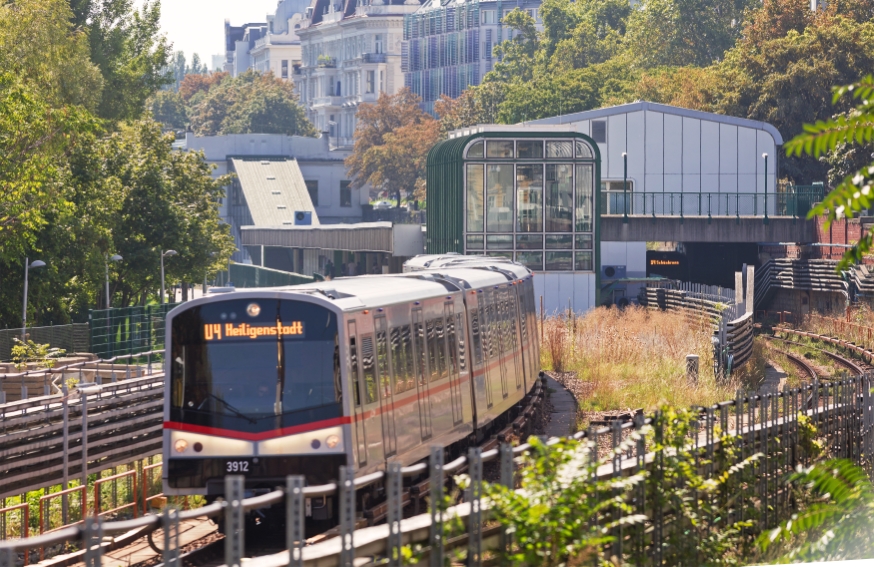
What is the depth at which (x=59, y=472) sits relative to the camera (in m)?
18.9

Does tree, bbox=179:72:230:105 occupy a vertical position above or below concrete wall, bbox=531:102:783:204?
above

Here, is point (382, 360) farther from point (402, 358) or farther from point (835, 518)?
point (835, 518)

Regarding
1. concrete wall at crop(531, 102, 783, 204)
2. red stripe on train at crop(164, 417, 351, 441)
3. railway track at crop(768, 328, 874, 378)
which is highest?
concrete wall at crop(531, 102, 783, 204)

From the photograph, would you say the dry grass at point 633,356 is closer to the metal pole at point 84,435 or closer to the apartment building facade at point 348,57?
the metal pole at point 84,435

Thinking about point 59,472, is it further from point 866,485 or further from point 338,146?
point 338,146

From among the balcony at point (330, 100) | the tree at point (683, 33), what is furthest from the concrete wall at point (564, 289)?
the balcony at point (330, 100)

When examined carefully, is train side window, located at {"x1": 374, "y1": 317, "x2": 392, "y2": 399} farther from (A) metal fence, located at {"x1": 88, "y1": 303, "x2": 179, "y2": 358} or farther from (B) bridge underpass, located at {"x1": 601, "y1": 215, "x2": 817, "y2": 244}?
(B) bridge underpass, located at {"x1": 601, "y1": 215, "x2": 817, "y2": 244}

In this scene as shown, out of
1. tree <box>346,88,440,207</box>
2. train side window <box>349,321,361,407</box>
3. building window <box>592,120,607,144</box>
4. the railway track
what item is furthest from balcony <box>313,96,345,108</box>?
train side window <box>349,321,361,407</box>

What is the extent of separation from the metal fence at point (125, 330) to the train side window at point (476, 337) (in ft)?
65.4

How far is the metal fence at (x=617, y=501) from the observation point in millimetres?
7504

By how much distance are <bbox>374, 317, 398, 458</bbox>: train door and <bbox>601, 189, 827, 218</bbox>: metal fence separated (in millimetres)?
40556

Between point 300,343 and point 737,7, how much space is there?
105 metres

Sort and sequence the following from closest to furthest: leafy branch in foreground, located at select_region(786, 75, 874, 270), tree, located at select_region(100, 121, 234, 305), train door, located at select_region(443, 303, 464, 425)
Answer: leafy branch in foreground, located at select_region(786, 75, 874, 270)
train door, located at select_region(443, 303, 464, 425)
tree, located at select_region(100, 121, 234, 305)

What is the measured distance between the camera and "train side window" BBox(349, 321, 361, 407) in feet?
48.7
